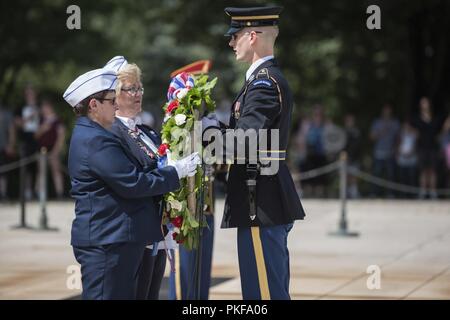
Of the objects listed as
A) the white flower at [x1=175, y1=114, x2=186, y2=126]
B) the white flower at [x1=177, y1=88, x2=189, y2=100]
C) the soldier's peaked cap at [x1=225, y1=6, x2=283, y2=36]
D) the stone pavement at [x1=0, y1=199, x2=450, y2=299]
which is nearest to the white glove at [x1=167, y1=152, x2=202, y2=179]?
the white flower at [x1=175, y1=114, x2=186, y2=126]

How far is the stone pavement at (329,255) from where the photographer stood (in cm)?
861

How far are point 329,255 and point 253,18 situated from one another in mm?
5844

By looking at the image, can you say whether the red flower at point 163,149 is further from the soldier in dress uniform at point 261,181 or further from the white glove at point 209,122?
the soldier in dress uniform at point 261,181

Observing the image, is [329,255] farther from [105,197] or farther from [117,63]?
[105,197]

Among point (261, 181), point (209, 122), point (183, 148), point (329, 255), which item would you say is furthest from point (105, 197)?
point (329, 255)

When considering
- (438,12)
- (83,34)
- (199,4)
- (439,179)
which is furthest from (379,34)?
(83,34)

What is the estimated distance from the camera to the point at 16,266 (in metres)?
10.2

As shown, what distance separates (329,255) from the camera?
36.7 feet

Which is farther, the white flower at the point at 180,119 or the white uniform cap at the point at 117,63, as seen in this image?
the white uniform cap at the point at 117,63

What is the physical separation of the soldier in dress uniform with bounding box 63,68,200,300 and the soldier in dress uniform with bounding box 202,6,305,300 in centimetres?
58

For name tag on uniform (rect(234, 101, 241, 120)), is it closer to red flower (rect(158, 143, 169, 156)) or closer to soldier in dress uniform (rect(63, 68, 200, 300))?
red flower (rect(158, 143, 169, 156))

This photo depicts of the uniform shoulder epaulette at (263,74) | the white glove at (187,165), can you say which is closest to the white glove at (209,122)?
the white glove at (187,165)
